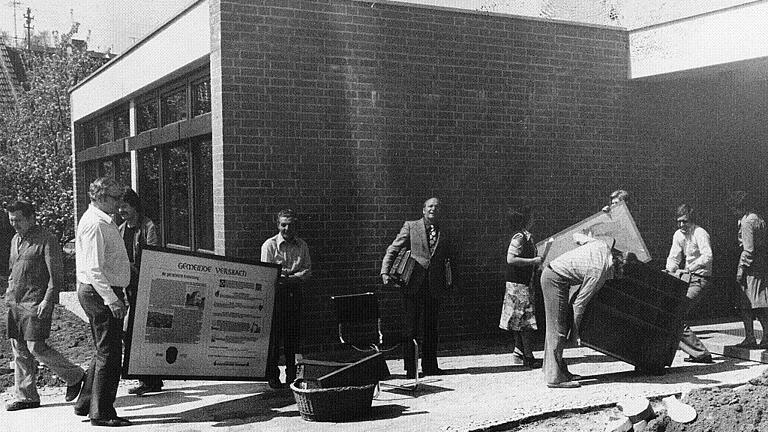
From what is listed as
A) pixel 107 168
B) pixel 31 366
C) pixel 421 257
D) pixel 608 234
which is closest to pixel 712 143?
pixel 608 234

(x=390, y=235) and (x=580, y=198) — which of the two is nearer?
(x=390, y=235)

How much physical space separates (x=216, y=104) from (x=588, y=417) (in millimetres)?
5335

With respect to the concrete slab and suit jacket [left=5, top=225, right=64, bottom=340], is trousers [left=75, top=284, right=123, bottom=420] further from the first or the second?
suit jacket [left=5, top=225, right=64, bottom=340]

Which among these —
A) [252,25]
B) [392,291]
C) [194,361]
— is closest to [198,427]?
[194,361]

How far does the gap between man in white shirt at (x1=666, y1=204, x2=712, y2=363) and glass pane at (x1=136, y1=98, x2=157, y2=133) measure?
8.00 m

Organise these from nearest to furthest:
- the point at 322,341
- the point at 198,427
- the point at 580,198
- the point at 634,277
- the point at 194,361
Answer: the point at 198,427 < the point at 194,361 < the point at 634,277 < the point at 322,341 < the point at 580,198

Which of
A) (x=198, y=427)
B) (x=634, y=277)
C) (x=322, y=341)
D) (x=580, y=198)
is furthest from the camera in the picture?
(x=580, y=198)

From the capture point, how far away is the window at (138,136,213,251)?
1021 centimetres

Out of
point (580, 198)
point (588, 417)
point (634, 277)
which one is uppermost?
point (580, 198)

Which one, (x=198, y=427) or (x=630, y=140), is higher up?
(x=630, y=140)

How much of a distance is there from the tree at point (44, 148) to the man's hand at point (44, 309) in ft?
37.9

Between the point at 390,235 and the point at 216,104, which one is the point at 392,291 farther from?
the point at 216,104

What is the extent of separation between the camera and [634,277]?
8555mm

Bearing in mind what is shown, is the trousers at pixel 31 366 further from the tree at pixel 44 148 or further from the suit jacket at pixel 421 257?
the tree at pixel 44 148
